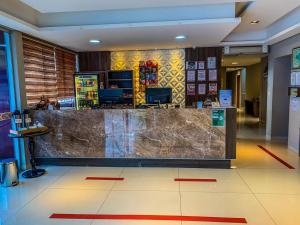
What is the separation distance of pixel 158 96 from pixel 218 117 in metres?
1.35

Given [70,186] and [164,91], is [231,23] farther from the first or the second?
[70,186]

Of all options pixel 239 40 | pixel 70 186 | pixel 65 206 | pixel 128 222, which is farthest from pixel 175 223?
pixel 239 40

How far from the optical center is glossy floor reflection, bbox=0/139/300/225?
2.96 meters

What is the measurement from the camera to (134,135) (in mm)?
4668

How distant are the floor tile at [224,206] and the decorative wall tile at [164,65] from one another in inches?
158

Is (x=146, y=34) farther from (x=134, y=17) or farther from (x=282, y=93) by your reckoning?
(x=282, y=93)

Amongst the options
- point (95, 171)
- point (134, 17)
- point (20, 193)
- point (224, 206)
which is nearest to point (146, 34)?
point (134, 17)

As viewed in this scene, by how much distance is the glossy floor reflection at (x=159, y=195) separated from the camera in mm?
2955

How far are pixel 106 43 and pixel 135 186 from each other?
11.9 feet

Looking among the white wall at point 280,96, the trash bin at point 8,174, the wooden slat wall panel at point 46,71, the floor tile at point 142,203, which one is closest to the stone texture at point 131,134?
the wooden slat wall panel at point 46,71

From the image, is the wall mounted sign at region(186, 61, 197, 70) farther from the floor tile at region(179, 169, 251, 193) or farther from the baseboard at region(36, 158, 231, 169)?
the floor tile at region(179, 169, 251, 193)

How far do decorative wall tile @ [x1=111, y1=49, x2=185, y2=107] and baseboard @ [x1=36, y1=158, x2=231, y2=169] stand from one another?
280 centimetres

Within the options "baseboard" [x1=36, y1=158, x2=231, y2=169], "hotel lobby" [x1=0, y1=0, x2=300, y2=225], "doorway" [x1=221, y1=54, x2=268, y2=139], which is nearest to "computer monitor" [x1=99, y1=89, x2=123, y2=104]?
"hotel lobby" [x1=0, y1=0, x2=300, y2=225]

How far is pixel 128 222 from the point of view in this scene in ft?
9.22
